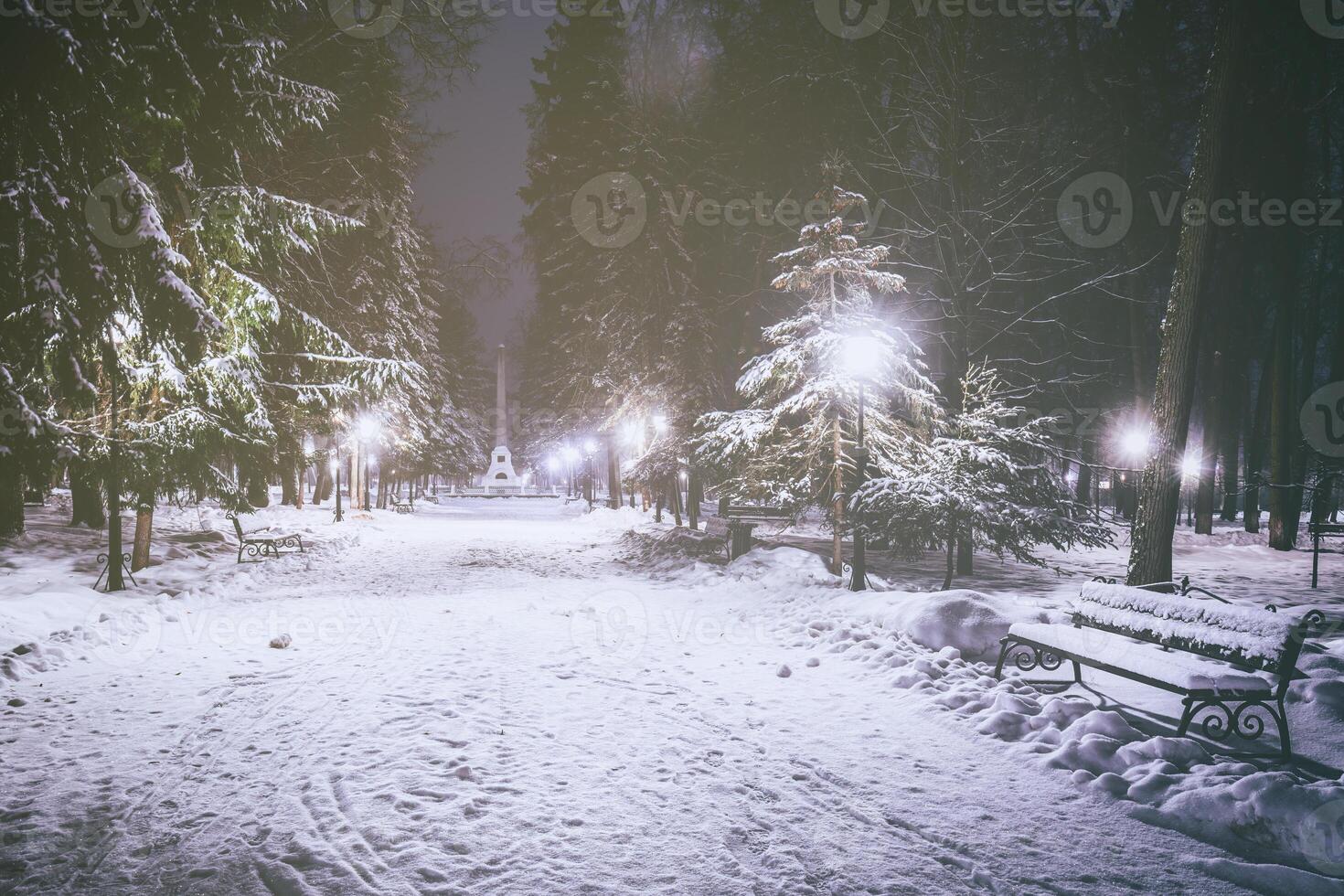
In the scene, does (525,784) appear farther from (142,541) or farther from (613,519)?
(613,519)

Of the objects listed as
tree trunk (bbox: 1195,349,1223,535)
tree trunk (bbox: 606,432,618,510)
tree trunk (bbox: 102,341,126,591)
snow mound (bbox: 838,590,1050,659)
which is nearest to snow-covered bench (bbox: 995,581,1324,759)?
snow mound (bbox: 838,590,1050,659)

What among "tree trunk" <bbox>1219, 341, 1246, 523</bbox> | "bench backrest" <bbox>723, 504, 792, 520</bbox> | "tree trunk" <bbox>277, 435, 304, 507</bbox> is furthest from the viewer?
"tree trunk" <bbox>1219, 341, 1246, 523</bbox>

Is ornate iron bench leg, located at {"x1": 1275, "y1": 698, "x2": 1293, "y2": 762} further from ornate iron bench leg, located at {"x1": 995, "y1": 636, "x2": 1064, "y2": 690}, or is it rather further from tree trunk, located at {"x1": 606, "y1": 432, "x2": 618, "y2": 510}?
tree trunk, located at {"x1": 606, "y1": 432, "x2": 618, "y2": 510}

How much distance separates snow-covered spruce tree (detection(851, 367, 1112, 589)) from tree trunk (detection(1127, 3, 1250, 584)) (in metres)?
2.03

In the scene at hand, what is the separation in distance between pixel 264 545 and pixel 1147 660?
1715cm

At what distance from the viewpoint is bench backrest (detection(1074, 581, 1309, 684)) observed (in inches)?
172

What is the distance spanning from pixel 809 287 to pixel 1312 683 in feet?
29.0

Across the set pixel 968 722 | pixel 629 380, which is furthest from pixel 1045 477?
pixel 629 380

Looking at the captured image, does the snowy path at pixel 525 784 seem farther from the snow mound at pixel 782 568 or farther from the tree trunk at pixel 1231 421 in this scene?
the tree trunk at pixel 1231 421

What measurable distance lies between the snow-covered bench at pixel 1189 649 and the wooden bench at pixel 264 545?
14685 mm

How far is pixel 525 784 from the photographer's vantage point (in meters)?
3.98

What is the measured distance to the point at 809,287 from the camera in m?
11.9

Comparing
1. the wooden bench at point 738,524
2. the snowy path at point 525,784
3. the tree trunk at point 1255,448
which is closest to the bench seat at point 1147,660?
the snowy path at point 525,784

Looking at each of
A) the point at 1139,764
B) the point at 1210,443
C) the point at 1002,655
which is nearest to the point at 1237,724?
the point at 1139,764
